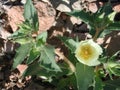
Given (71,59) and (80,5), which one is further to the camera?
(80,5)

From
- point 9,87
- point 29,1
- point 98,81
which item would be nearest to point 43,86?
point 9,87

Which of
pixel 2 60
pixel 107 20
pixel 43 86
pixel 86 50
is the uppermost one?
pixel 107 20

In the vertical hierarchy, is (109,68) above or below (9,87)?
above

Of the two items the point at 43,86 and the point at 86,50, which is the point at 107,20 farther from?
the point at 43,86

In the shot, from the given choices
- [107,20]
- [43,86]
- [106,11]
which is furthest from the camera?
[43,86]

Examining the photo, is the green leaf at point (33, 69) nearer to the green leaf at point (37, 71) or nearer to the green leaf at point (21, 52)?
the green leaf at point (37, 71)

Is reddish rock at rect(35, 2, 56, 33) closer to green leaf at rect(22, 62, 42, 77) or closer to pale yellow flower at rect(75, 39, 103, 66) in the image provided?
green leaf at rect(22, 62, 42, 77)

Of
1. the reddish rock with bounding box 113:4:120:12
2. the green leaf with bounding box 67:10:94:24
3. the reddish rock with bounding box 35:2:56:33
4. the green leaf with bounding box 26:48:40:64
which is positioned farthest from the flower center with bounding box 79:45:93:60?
the reddish rock with bounding box 113:4:120:12
